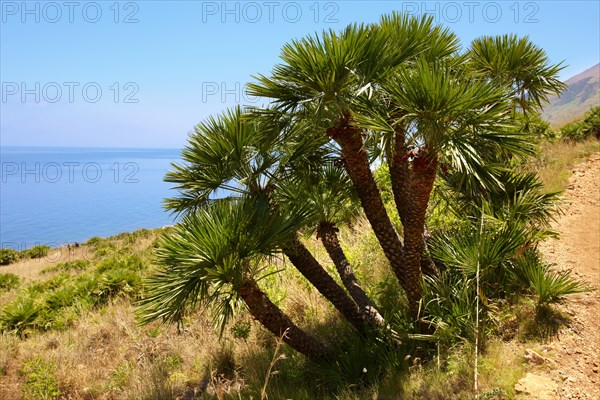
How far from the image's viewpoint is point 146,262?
36.9 ft

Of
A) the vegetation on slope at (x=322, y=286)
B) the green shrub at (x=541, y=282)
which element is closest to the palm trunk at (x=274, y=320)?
the vegetation on slope at (x=322, y=286)

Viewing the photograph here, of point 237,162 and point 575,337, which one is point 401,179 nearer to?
point 237,162

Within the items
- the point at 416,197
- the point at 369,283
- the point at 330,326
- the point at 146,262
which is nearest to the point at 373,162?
the point at 416,197

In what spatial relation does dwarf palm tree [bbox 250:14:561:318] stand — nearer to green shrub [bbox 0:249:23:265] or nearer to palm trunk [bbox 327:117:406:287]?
palm trunk [bbox 327:117:406:287]

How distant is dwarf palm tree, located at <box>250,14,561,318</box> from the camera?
2553mm

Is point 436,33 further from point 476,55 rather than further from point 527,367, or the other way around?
point 527,367

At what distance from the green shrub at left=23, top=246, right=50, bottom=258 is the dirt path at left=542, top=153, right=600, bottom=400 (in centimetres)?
2380

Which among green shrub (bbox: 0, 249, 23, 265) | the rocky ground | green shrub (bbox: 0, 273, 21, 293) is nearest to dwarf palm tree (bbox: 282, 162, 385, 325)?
the rocky ground

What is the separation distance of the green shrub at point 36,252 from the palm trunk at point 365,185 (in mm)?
23448

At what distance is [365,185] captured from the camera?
3.43 metres

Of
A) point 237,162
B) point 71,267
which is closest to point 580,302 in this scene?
point 237,162

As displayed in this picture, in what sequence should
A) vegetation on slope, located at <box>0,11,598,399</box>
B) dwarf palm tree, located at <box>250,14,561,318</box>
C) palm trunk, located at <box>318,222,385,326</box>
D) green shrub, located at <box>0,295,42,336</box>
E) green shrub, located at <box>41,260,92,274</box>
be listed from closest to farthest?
dwarf palm tree, located at <box>250,14,561,318</box> → vegetation on slope, located at <box>0,11,598,399</box> → palm trunk, located at <box>318,222,385,326</box> → green shrub, located at <box>0,295,42,336</box> → green shrub, located at <box>41,260,92,274</box>

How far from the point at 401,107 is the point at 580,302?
2.84m

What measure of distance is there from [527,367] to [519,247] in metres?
1.09
